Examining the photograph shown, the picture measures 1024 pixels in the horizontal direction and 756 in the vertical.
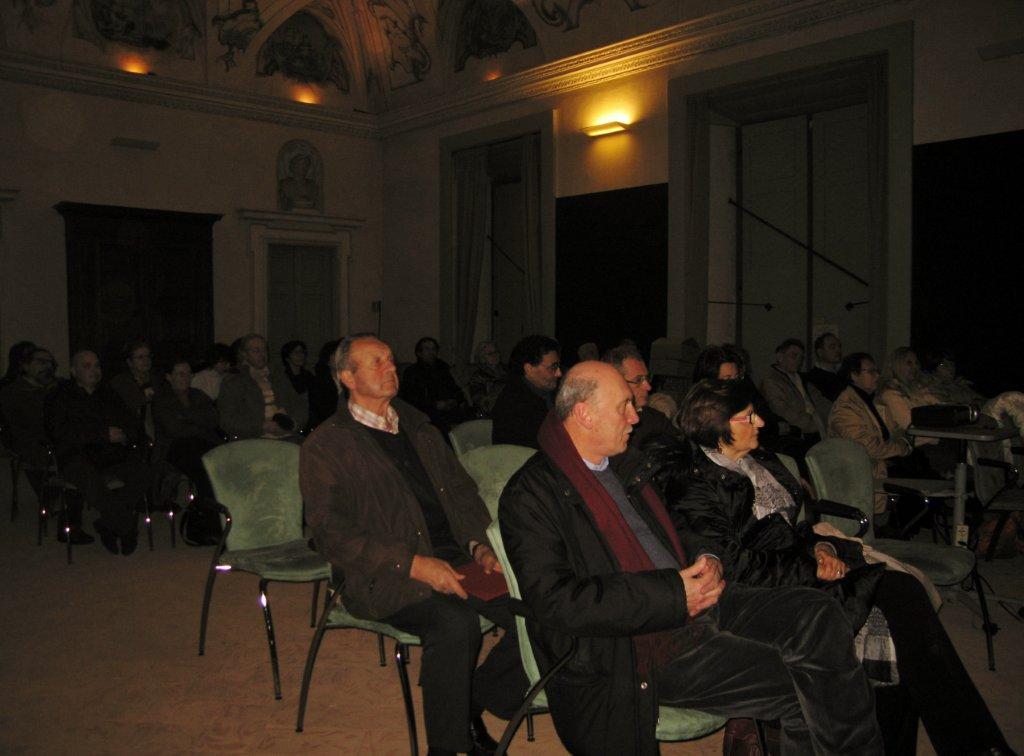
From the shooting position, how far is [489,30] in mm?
11383

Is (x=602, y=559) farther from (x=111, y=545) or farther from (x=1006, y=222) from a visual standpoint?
(x=1006, y=222)

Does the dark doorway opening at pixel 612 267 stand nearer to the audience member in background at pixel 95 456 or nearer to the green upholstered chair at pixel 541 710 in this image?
the audience member in background at pixel 95 456

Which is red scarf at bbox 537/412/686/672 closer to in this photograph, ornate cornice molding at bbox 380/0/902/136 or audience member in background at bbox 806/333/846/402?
audience member in background at bbox 806/333/846/402

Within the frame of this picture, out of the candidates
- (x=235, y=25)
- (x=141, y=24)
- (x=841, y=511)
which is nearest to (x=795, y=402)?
(x=841, y=511)

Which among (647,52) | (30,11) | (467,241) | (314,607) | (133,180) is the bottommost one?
(314,607)

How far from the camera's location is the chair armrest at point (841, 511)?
3.51 metres

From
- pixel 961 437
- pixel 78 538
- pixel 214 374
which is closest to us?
pixel 961 437

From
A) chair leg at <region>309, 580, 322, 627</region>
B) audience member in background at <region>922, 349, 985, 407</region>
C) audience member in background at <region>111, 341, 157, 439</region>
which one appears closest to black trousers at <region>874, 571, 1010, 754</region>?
chair leg at <region>309, 580, 322, 627</region>

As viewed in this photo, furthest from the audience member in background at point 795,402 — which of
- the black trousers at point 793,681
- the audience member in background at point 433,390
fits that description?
the black trousers at point 793,681

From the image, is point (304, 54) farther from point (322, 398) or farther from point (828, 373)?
point (828, 373)

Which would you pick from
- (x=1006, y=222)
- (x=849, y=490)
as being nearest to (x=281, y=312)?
(x=1006, y=222)

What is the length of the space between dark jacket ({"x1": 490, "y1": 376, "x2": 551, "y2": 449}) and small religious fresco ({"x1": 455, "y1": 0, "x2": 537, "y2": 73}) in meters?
7.57

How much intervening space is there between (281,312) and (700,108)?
6.96m

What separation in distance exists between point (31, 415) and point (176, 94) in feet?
21.4
